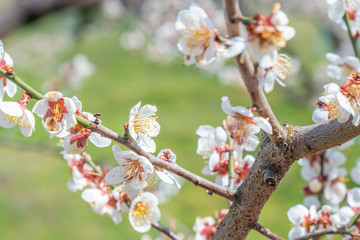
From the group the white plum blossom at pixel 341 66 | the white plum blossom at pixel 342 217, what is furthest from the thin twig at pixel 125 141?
the white plum blossom at pixel 341 66

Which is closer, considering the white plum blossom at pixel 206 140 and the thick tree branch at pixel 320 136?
the thick tree branch at pixel 320 136

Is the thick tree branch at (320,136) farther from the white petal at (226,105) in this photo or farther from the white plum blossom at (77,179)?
the white plum blossom at (77,179)

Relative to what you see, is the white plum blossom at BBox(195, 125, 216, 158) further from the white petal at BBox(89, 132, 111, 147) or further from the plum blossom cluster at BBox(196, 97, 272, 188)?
the white petal at BBox(89, 132, 111, 147)

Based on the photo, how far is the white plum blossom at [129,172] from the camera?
49 cm

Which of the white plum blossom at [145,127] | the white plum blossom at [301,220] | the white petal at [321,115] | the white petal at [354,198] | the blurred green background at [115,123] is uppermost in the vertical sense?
the blurred green background at [115,123]

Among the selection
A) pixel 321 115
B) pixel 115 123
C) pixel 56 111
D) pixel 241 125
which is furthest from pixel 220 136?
pixel 115 123

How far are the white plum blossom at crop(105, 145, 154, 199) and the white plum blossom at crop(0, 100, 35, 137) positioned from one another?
10 cm

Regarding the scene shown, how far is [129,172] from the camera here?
514mm

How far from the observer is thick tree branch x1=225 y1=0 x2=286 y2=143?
428mm

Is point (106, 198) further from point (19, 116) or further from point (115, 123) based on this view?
point (115, 123)

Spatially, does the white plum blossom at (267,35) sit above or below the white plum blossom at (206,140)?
below

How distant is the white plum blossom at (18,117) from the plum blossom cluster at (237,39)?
0.19 m

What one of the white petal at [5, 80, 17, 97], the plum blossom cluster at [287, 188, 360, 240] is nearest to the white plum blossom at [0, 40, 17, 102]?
the white petal at [5, 80, 17, 97]

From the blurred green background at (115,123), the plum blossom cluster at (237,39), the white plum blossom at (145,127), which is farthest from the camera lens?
the blurred green background at (115,123)
